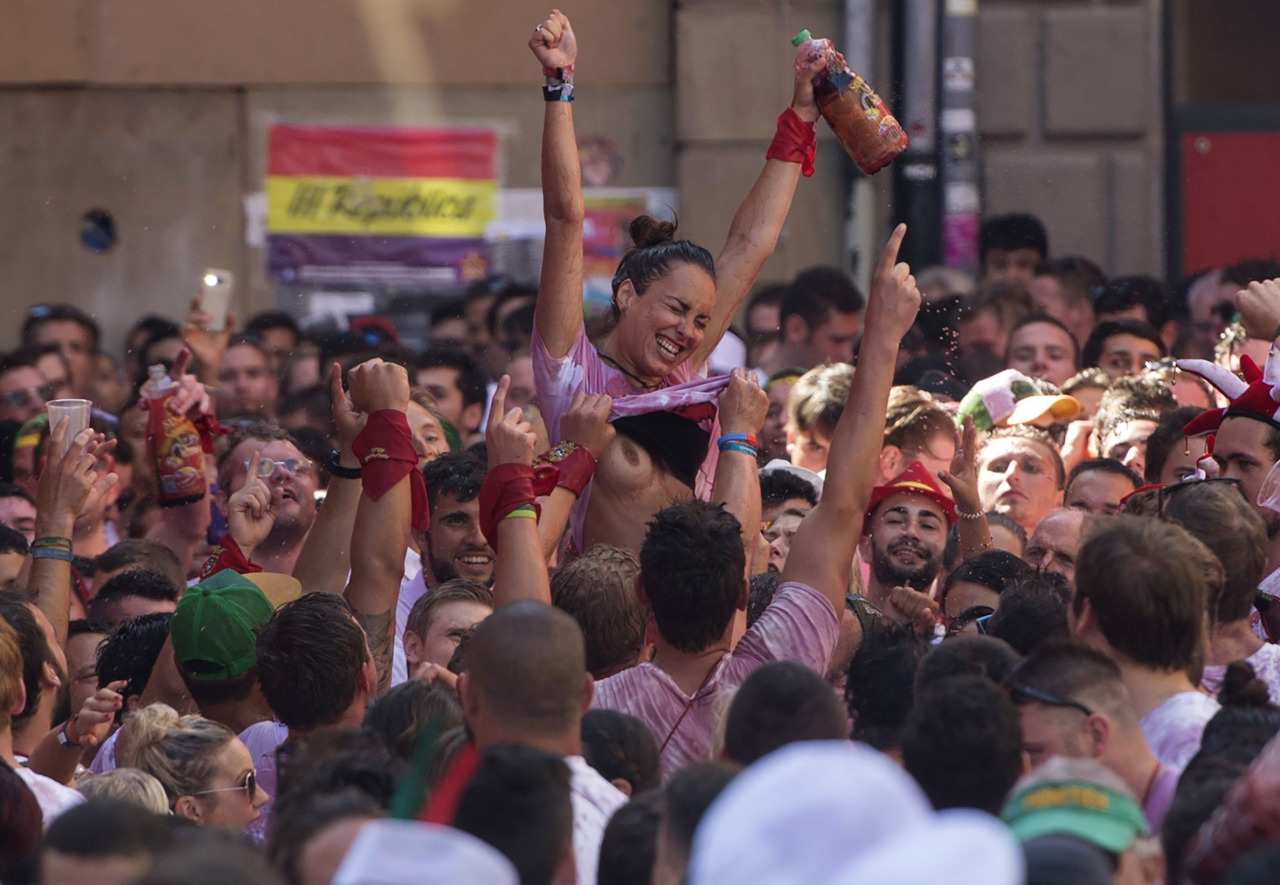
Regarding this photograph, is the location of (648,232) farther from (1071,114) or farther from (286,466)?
(1071,114)

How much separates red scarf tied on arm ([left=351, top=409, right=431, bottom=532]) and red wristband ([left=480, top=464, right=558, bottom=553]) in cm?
52

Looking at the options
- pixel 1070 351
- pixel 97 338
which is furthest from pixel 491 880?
pixel 97 338

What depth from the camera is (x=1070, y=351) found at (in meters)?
7.56

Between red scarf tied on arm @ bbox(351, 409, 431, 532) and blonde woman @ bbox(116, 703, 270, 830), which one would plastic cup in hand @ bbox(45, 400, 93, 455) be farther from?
blonde woman @ bbox(116, 703, 270, 830)

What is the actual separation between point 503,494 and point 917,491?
1.89 m

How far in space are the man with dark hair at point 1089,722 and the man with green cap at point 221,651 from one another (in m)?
1.98

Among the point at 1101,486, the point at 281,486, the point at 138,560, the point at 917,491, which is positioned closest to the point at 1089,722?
the point at 917,491

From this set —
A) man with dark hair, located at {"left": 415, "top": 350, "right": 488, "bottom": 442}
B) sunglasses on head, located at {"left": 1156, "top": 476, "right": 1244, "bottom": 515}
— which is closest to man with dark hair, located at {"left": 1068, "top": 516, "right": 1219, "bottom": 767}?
sunglasses on head, located at {"left": 1156, "top": 476, "right": 1244, "bottom": 515}

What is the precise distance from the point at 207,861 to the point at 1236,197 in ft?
30.9

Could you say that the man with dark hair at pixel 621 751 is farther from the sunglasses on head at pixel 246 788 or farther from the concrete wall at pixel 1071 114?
the concrete wall at pixel 1071 114

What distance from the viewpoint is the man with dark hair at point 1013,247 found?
916 cm

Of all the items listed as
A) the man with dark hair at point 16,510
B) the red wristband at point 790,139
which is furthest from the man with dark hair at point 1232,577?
the man with dark hair at point 16,510

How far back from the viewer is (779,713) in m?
3.21

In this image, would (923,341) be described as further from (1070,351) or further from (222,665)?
(222,665)
